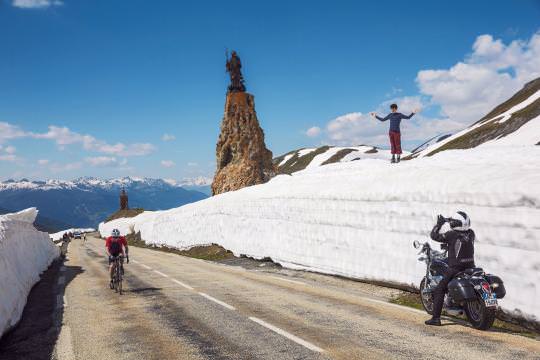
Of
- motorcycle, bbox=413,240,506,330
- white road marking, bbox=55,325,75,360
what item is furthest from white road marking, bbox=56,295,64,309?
motorcycle, bbox=413,240,506,330

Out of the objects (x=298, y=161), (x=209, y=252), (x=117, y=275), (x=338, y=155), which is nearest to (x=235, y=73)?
(x=209, y=252)

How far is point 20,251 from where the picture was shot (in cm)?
1698

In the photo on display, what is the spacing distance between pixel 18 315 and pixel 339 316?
292 inches

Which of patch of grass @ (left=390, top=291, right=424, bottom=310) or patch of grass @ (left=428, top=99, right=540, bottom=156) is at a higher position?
patch of grass @ (left=428, top=99, right=540, bottom=156)

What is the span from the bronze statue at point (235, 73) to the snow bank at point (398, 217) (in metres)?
28.9

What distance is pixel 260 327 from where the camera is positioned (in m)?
8.68

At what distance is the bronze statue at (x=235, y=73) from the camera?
54.6 metres

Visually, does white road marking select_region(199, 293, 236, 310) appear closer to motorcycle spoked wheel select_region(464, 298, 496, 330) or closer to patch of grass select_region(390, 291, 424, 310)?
patch of grass select_region(390, 291, 424, 310)

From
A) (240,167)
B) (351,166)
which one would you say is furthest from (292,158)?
(351,166)

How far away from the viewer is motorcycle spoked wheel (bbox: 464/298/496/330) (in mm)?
7816

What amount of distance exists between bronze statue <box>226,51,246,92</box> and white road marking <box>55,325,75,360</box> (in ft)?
158

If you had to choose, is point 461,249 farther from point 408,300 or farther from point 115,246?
point 115,246

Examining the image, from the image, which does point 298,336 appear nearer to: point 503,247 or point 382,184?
point 503,247

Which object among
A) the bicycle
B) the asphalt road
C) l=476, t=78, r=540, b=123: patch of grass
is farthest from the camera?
l=476, t=78, r=540, b=123: patch of grass
